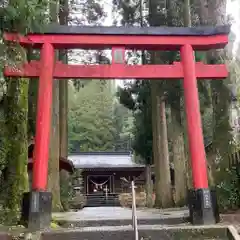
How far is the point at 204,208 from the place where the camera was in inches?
274

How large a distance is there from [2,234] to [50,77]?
335 centimetres

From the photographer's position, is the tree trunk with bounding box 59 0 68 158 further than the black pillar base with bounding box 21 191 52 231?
Yes

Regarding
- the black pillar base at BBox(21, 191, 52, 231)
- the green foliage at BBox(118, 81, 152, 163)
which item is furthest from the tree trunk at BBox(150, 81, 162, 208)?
the black pillar base at BBox(21, 191, 52, 231)

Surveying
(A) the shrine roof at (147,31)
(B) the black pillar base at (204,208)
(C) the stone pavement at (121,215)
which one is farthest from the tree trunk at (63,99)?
(B) the black pillar base at (204,208)

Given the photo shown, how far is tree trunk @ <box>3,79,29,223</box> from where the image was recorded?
8.24m

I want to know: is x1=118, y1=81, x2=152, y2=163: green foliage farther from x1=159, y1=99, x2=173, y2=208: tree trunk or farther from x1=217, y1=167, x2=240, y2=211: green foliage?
x1=217, y1=167, x2=240, y2=211: green foliage

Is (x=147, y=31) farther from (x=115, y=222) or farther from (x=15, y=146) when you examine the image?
(x=115, y=222)

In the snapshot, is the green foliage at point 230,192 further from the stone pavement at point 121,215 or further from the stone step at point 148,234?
the stone step at point 148,234

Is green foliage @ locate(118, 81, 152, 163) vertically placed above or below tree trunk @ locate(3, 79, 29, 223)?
above

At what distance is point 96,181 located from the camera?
91.2 ft

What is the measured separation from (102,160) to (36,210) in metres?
22.4

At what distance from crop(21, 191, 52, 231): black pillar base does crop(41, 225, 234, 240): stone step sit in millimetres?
645

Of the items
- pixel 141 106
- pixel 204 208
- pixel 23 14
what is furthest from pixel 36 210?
pixel 141 106

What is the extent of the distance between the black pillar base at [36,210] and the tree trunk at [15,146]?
1.19 metres
